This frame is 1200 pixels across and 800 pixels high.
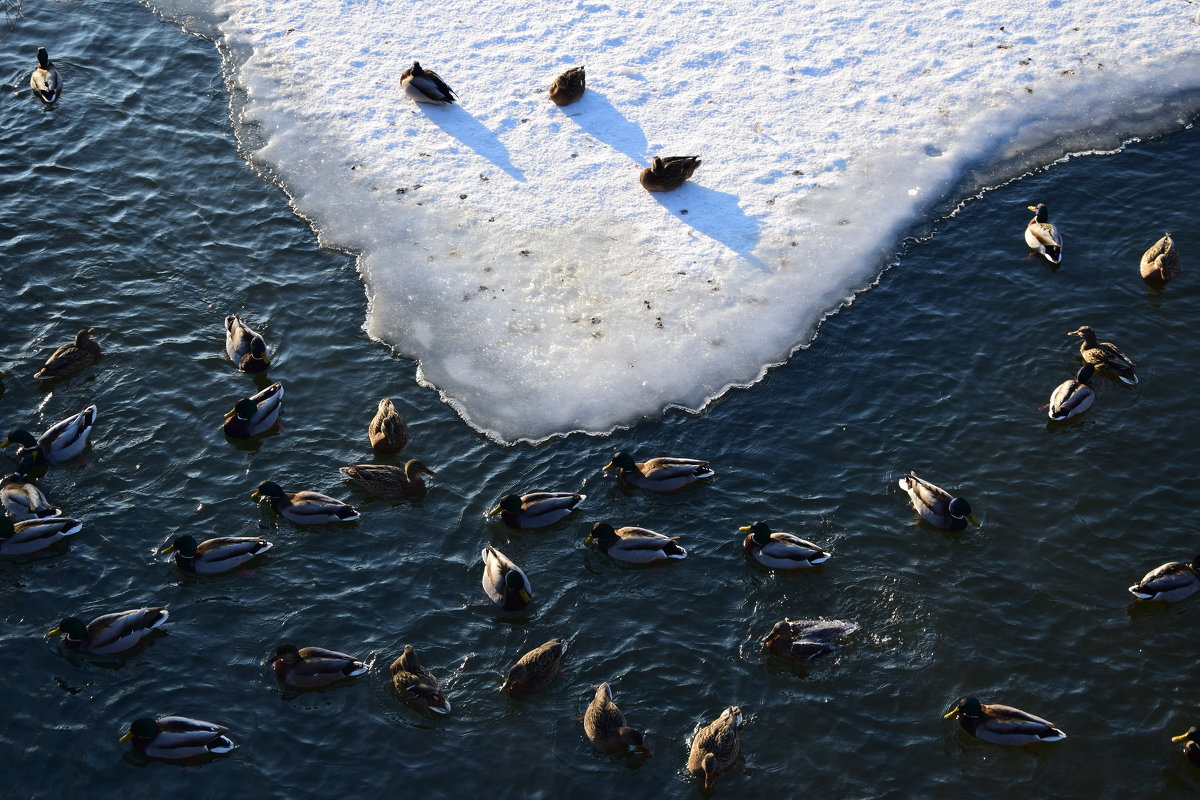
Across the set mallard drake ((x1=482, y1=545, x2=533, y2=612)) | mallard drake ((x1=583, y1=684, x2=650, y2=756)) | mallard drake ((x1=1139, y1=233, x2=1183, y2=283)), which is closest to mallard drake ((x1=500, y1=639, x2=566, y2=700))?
mallard drake ((x1=583, y1=684, x2=650, y2=756))

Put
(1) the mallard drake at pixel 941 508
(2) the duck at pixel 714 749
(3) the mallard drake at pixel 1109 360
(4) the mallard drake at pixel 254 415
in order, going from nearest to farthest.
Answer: (2) the duck at pixel 714 749 → (1) the mallard drake at pixel 941 508 → (4) the mallard drake at pixel 254 415 → (3) the mallard drake at pixel 1109 360

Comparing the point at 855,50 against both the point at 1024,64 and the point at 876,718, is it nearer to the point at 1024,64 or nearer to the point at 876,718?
the point at 1024,64

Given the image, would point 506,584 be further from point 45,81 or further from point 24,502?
point 45,81

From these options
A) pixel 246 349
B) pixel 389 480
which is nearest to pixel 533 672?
pixel 389 480

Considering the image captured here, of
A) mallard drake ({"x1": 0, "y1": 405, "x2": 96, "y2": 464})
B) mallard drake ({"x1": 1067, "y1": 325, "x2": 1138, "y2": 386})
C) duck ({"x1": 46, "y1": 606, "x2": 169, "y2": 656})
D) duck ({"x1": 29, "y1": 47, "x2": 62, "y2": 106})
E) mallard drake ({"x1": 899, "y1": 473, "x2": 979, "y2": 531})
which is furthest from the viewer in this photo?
duck ({"x1": 29, "y1": 47, "x2": 62, "y2": 106})

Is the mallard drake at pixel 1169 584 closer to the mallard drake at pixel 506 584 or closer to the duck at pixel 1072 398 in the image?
the duck at pixel 1072 398

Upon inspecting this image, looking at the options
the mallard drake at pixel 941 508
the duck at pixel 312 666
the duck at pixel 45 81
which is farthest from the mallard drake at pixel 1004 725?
the duck at pixel 45 81

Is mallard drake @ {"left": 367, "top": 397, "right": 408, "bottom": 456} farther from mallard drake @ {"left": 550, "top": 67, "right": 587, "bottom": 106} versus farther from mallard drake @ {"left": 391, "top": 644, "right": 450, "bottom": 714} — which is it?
mallard drake @ {"left": 550, "top": 67, "right": 587, "bottom": 106}
